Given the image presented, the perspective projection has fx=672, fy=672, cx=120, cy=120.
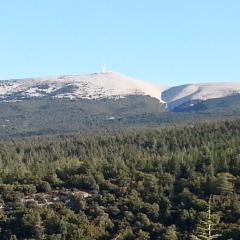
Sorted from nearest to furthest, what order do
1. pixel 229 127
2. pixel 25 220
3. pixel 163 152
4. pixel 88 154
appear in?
pixel 25 220 < pixel 163 152 < pixel 88 154 < pixel 229 127

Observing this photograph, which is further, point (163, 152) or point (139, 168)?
point (163, 152)

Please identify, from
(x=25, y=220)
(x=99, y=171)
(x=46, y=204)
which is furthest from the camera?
(x=99, y=171)

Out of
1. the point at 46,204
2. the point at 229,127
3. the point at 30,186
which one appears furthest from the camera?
the point at 229,127

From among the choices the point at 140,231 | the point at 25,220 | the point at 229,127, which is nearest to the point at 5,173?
the point at 25,220

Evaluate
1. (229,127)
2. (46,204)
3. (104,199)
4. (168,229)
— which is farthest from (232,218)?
(229,127)

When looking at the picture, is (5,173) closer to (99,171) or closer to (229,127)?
(99,171)

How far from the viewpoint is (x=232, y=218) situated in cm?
9469

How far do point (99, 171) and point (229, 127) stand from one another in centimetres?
6677

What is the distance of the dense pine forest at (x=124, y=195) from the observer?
9525 cm

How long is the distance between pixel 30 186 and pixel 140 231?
3229 centimetres

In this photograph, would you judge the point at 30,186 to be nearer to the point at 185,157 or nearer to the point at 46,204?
the point at 46,204

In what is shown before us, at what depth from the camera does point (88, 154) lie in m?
163

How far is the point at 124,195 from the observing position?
11231 cm

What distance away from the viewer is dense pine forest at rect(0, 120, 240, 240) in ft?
313
